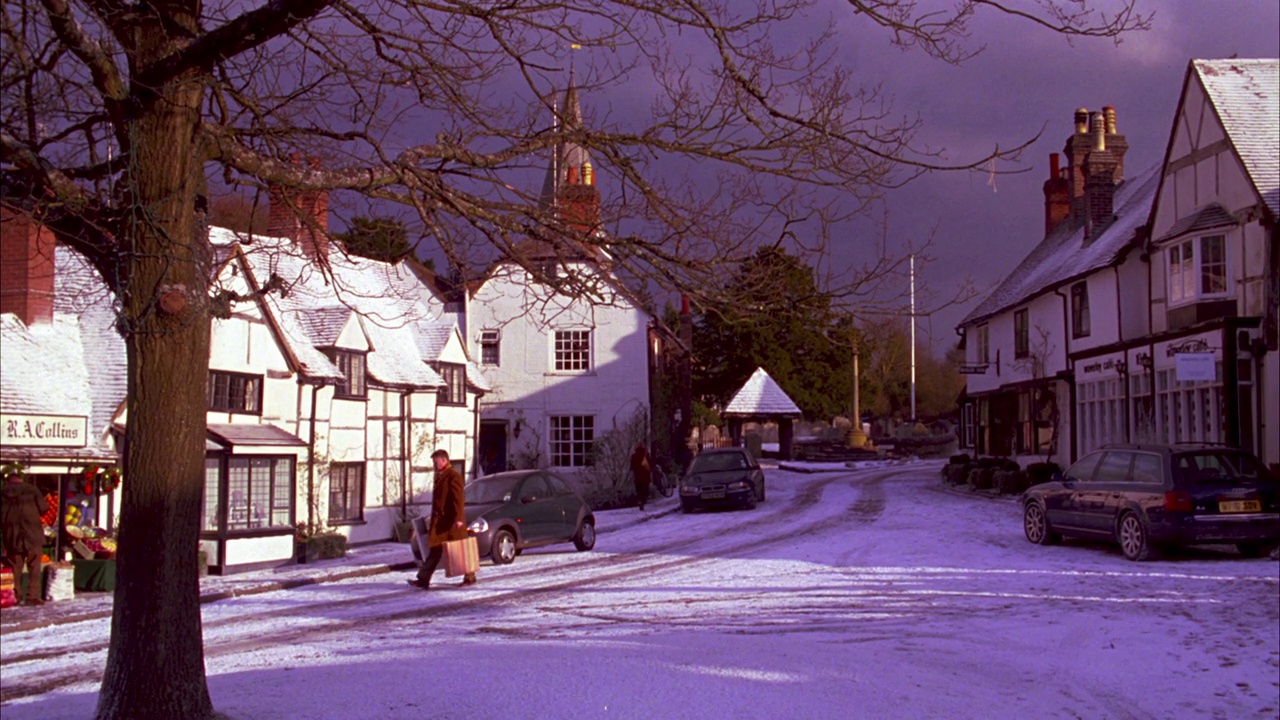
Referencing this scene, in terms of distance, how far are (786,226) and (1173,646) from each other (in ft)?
19.0

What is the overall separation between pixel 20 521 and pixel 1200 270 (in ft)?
79.1

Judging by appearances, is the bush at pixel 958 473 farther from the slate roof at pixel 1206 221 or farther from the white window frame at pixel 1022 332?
the slate roof at pixel 1206 221

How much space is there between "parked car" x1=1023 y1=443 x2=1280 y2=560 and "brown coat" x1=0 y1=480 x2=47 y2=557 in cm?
1629

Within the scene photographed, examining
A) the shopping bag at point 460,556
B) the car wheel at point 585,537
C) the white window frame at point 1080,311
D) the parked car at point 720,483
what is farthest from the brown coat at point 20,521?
the white window frame at point 1080,311

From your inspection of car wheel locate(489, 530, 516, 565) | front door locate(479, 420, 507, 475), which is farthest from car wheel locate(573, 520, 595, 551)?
front door locate(479, 420, 507, 475)

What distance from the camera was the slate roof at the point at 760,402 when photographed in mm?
53031

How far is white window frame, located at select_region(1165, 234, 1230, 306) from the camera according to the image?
2598 cm

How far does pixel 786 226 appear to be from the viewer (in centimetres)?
828

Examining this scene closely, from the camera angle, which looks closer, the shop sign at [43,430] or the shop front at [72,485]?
the shop sign at [43,430]

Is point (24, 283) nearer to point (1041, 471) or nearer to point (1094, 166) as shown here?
point (1041, 471)

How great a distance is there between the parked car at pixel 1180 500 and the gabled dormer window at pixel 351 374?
16.5 metres

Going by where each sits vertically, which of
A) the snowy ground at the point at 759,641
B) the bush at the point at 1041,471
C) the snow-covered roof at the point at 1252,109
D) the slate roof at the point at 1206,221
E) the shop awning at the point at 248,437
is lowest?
the snowy ground at the point at 759,641

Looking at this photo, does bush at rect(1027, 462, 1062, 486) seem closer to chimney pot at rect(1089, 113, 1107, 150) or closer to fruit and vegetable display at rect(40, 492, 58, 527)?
chimney pot at rect(1089, 113, 1107, 150)

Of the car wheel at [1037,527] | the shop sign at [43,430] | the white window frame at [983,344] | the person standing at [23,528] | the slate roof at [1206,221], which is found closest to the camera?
the person standing at [23,528]
